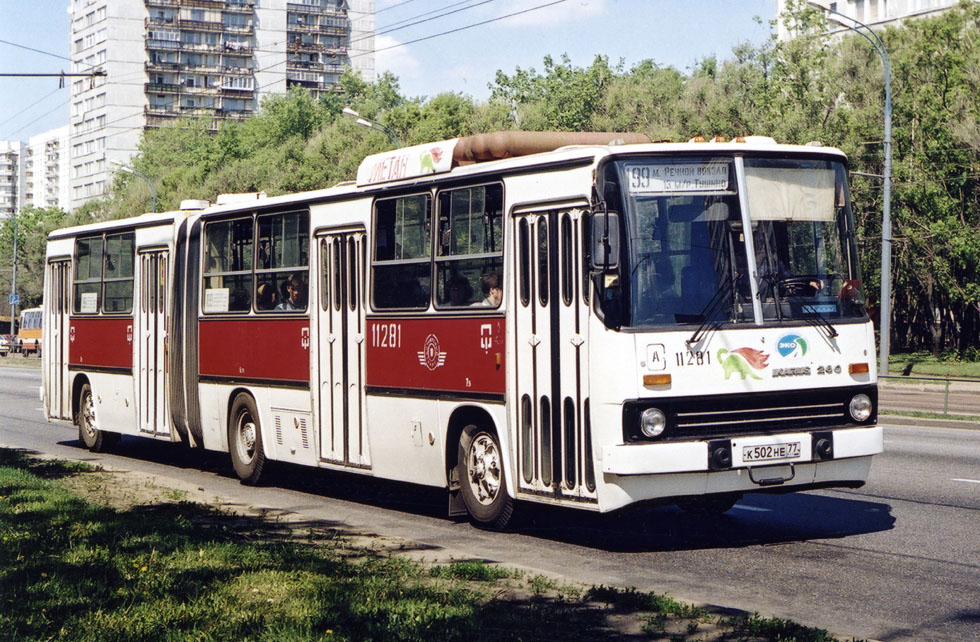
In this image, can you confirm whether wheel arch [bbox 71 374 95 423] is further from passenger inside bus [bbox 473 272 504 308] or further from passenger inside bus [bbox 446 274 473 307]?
passenger inside bus [bbox 473 272 504 308]

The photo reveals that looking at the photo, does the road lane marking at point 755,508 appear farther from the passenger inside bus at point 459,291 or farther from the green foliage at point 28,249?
the green foliage at point 28,249

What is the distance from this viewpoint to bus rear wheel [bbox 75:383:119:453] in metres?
19.5

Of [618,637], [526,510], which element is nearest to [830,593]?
[618,637]

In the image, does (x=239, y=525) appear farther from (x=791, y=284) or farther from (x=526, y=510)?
(x=791, y=284)

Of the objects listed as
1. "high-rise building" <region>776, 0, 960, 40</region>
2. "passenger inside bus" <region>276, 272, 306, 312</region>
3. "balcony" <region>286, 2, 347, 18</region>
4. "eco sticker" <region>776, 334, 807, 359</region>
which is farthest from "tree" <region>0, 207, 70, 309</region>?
"eco sticker" <region>776, 334, 807, 359</region>

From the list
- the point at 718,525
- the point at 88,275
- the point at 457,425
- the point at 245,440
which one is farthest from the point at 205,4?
the point at 718,525

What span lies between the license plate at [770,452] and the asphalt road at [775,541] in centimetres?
71

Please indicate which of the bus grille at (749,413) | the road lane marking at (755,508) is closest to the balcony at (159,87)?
the road lane marking at (755,508)

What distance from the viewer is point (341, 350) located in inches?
534

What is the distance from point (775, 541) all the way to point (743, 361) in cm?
156

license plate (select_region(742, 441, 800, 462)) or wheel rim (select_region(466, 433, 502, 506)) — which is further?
wheel rim (select_region(466, 433, 502, 506))

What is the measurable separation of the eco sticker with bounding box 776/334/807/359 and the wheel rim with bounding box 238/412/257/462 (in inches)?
281

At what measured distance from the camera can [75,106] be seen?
152 m

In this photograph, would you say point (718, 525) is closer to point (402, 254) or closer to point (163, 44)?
point (402, 254)
